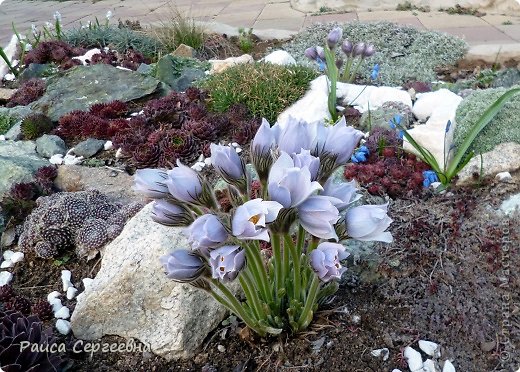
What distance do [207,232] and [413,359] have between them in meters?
0.92

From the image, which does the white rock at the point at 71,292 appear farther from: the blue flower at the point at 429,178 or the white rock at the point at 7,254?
the blue flower at the point at 429,178

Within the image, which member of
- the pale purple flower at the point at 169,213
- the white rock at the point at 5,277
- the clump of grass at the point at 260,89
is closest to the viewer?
the pale purple flower at the point at 169,213

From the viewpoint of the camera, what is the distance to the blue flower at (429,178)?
276 centimetres

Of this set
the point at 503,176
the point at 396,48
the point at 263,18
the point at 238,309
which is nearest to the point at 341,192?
the point at 238,309

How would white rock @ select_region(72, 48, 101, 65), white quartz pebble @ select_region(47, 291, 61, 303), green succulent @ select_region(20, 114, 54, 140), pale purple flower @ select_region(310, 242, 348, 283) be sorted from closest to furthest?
pale purple flower @ select_region(310, 242, 348, 283) < white quartz pebble @ select_region(47, 291, 61, 303) < green succulent @ select_region(20, 114, 54, 140) < white rock @ select_region(72, 48, 101, 65)

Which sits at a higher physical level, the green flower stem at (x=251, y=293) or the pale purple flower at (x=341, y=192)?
the pale purple flower at (x=341, y=192)

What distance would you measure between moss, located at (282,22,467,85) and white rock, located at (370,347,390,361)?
3702 millimetres

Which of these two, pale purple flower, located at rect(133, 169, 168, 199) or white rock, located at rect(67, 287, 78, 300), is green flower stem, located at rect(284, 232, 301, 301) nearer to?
pale purple flower, located at rect(133, 169, 168, 199)

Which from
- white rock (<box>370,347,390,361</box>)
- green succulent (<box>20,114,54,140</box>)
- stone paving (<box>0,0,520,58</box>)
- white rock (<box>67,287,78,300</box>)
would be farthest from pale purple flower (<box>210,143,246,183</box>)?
stone paving (<box>0,0,520,58</box>)

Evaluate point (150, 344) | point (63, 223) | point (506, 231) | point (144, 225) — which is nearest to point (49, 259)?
point (63, 223)

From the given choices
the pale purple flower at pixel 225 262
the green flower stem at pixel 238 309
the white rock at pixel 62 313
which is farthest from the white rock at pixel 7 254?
the pale purple flower at pixel 225 262

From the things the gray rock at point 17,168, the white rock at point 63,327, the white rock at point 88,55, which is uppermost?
the white rock at point 63,327

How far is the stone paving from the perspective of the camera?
650 cm

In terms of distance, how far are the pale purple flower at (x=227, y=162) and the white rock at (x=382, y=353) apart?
80cm
